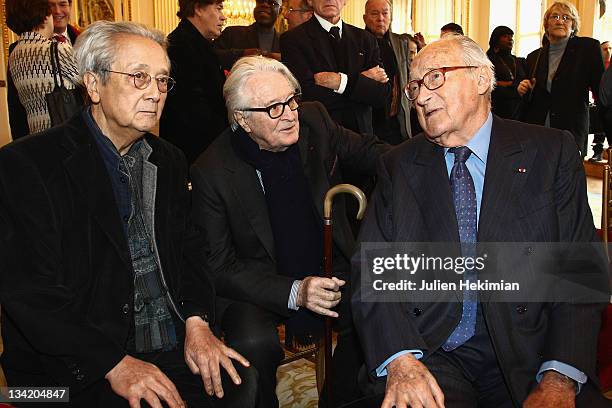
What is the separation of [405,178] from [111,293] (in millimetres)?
923

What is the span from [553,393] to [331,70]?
2.28 m

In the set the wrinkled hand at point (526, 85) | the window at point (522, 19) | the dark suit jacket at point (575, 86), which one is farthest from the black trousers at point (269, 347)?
the window at point (522, 19)

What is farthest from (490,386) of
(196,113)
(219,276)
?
(196,113)

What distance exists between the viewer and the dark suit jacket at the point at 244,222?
90.4 inches

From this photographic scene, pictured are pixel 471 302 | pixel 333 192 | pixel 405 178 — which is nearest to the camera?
pixel 471 302

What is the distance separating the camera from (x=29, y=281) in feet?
5.58

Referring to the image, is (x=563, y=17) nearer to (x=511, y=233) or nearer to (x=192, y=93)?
(x=192, y=93)

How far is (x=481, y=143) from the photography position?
1906 millimetres

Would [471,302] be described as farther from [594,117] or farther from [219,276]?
[594,117]

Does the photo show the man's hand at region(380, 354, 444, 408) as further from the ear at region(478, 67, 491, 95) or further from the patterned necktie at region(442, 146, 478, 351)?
the ear at region(478, 67, 491, 95)

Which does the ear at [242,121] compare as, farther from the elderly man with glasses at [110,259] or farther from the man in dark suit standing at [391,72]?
the man in dark suit standing at [391,72]

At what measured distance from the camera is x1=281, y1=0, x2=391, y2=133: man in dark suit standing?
343 cm

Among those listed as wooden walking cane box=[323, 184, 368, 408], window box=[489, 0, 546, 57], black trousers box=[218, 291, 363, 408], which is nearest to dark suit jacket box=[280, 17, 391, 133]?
wooden walking cane box=[323, 184, 368, 408]

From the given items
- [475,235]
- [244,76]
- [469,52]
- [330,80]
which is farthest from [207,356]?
[330,80]
